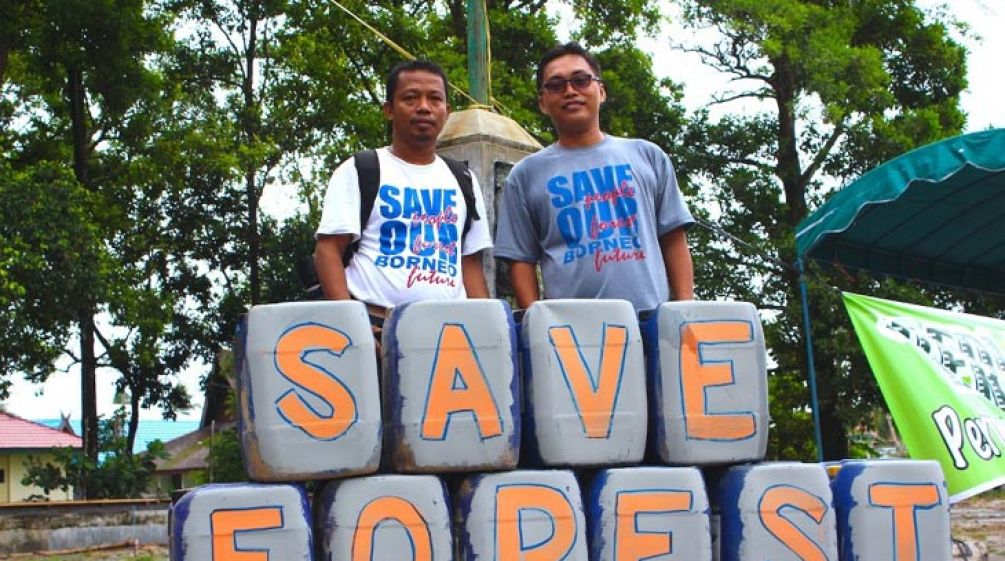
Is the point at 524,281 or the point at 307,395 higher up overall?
the point at 524,281

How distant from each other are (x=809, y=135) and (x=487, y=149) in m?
15.0

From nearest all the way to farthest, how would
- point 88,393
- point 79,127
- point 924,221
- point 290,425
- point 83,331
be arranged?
point 290,425 → point 924,221 → point 83,331 → point 88,393 → point 79,127

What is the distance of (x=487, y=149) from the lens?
5.27 m

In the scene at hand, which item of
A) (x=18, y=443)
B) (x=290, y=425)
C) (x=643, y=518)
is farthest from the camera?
(x=18, y=443)

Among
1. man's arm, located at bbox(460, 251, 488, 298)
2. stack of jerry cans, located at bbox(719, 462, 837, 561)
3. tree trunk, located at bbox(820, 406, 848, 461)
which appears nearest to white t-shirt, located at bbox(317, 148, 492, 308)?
man's arm, located at bbox(460, 251, 488, 298)

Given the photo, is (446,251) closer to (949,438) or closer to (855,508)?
(855,508)

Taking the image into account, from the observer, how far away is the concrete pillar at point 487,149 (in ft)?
17.3

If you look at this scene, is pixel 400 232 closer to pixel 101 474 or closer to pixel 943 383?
pixel 943 383

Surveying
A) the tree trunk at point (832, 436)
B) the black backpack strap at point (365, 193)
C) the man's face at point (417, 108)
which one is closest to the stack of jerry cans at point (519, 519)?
the black backpack strap at point (365, 193)

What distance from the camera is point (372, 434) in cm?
278

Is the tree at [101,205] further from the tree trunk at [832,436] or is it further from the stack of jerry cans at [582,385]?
the stack of jerry cans at [582,385]

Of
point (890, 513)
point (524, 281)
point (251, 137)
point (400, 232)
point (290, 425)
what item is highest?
point (251, 137)

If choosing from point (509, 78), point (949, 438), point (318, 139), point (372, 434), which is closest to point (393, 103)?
point (372, 434)

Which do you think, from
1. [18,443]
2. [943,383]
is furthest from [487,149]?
[18,443]
